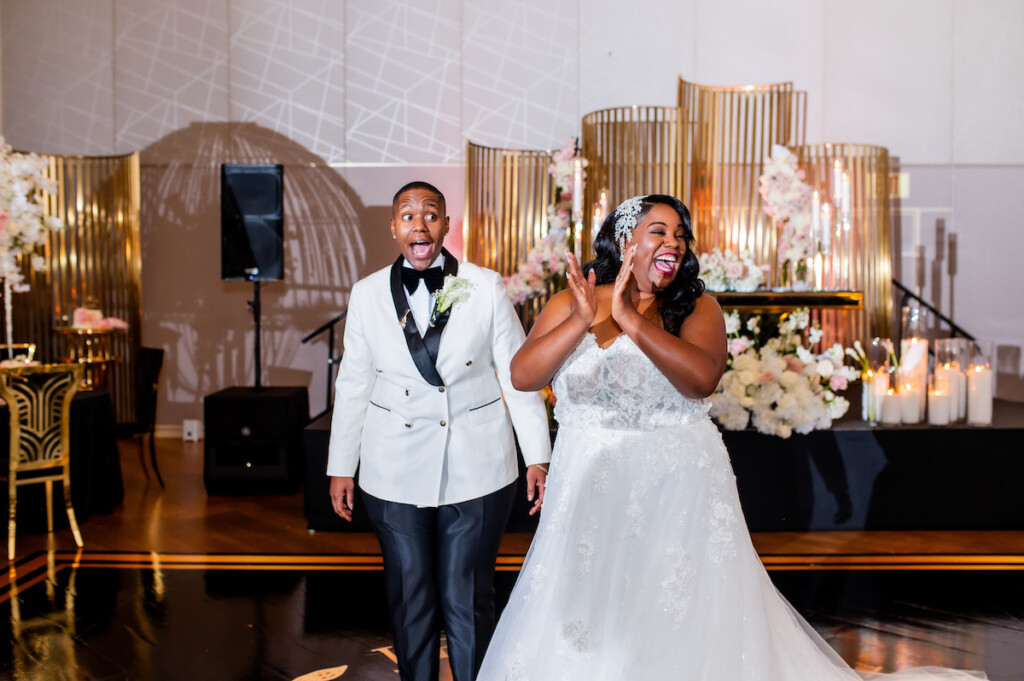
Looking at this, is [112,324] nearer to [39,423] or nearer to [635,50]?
[39,423]

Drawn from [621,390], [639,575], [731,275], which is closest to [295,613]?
[639,575]

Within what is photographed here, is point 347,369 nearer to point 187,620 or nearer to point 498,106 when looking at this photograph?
point 187,620

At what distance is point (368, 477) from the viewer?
240 centimetres

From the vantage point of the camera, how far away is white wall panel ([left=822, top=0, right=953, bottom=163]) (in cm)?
827

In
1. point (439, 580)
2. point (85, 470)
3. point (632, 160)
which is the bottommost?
point (85, 470)

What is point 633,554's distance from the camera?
2109 millimetres

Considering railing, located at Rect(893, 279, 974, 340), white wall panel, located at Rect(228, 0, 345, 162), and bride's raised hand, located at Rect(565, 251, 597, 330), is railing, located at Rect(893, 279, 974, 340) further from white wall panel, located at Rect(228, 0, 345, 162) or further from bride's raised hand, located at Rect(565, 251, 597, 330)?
bride's raised hand, located at Rect(565, 251, 597, 330)

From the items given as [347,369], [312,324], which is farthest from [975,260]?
[347,369]

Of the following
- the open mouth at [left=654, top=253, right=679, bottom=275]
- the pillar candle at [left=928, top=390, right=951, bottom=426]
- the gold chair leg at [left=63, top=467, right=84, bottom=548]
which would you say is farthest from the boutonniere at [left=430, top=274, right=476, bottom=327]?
the pillar candle at [left=928, top=390, right=951, bottom=426]

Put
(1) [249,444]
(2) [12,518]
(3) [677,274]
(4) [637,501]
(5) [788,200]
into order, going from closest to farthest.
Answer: (4) [637,501] < (3) [677,274] < (2) [12,518] < (5) [788,200] < (1) [249,444]

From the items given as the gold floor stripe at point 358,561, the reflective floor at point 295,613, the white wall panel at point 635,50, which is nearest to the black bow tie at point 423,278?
the reflective floor at point 295,613

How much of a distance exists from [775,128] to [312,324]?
4853mm

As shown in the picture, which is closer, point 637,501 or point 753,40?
point 637,501

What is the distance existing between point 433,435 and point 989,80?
8.21 m
